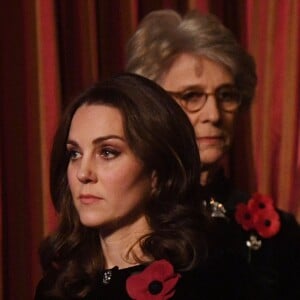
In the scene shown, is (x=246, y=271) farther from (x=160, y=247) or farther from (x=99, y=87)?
(x=99, y=87)

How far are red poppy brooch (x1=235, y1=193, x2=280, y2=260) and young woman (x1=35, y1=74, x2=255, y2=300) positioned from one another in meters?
0.26

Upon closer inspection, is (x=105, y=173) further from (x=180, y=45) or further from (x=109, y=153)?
(x=180, y=45)

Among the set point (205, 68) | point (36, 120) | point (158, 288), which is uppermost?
point (205, 68)

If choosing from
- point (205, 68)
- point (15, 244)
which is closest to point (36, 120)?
point (15, 244)

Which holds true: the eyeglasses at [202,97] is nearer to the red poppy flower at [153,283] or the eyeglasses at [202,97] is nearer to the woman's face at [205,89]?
the woman's face at [205,89]

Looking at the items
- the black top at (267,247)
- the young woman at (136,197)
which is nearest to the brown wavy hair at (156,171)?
the young woman at (136,197)

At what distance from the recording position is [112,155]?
1.04 meters

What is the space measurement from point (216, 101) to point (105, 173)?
1.33 ft

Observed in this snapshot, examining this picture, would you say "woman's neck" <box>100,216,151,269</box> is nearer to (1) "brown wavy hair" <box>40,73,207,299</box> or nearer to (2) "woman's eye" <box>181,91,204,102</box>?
(1) "brown wavy hair" <box>40,73,207,299</box>

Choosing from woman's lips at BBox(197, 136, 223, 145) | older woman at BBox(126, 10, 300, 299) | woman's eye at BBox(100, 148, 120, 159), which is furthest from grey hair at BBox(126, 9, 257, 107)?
woman's eye at BBox(100, 148, 120, 159)

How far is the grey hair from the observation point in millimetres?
1382

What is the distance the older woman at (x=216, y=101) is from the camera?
135 cm

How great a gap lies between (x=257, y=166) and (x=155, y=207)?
0.76m

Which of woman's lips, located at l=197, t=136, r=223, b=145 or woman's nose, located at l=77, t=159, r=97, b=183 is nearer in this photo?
woman's nose, located at l=77, t=159, r=97, b=183
